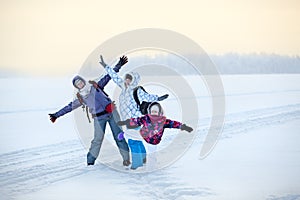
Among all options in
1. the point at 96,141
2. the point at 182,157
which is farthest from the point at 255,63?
the point at 96,141

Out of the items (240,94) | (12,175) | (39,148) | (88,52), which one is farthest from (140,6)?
(12,175)

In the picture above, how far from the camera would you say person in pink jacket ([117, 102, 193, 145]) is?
9.48ft

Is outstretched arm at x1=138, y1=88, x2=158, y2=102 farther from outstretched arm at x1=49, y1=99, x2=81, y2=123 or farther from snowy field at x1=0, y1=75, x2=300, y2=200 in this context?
outstretched arm at x1=49, y1=99, x2=81, y2=123

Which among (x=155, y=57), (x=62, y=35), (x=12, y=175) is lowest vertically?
(x=12, y=175)

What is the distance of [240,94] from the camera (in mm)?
3264

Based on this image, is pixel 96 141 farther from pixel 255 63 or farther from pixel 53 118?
pixel 255 63

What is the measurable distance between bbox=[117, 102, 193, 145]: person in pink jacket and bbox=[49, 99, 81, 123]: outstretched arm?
30 cm

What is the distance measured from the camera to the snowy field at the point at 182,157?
300cm

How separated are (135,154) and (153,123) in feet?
0.91

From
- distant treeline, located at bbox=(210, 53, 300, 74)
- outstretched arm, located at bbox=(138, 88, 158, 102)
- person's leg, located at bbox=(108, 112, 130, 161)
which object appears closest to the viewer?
outstretched arm, located at bbox=(138, 88, 158, 102)

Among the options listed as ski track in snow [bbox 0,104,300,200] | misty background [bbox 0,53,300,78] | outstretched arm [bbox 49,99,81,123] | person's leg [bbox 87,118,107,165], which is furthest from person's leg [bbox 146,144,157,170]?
misty background [bbox 0,53,300,78]

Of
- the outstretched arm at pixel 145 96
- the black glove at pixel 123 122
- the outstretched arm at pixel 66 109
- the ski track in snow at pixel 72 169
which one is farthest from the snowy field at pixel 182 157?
the black glove at pixel 123 122

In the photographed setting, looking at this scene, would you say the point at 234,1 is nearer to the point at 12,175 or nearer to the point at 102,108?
the point at 102,108

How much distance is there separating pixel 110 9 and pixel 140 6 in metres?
0.22
